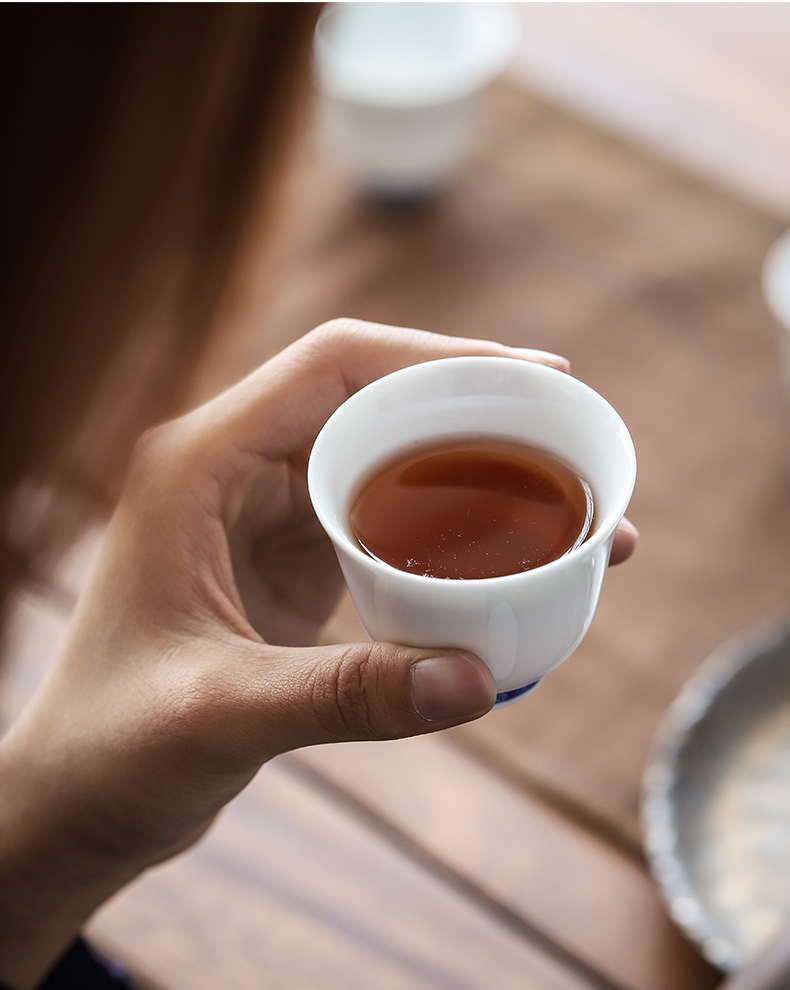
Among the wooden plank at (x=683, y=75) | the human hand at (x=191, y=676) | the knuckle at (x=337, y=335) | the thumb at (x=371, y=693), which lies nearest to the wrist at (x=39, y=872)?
the human hand at (x=191, y=676)

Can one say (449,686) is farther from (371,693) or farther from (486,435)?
(486,435)

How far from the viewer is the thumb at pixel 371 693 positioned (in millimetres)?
485

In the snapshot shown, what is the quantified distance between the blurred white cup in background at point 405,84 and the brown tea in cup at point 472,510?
88 centimetres

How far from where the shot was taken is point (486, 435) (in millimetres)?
591

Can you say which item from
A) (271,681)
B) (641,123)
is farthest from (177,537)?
(641,123)

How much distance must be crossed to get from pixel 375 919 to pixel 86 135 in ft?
2.23

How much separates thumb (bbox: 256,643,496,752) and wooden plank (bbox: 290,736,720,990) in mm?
340

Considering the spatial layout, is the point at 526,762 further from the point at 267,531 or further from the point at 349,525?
the point at 349,525

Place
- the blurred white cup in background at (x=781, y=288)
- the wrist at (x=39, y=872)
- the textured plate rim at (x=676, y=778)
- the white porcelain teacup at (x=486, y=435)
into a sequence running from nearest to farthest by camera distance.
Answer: the white porcelain teacup at (x=486, y=435)
the wrist at (x=39, y=872)
the textured plate rim at (x=676, y=778)
the blurred white cup in background at (x=781, y=288)

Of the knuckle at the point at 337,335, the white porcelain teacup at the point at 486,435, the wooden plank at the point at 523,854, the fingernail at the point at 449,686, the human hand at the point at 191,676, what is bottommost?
the wooden plank at the point at 523,854

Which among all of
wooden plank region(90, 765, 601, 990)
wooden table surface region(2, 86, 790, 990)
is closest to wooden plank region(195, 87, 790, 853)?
wooden table surface region(2, 86, 790, 990)

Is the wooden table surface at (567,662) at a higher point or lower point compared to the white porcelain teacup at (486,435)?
lower

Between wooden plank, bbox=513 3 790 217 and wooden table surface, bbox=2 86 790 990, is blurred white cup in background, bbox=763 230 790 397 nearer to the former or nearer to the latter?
wooden table surface, bbox=2 86 790 990

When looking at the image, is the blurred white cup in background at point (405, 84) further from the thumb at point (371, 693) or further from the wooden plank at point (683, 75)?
the thumb at point (371, 693)
